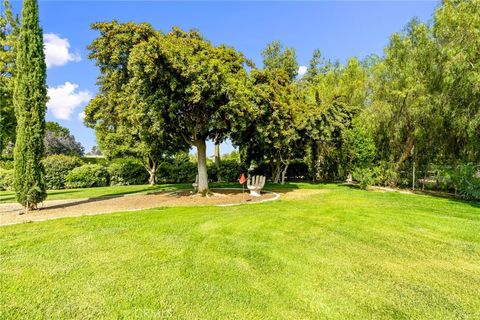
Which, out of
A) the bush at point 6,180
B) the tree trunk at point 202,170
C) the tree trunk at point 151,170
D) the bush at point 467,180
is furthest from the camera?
the tree trunk at point 151,170

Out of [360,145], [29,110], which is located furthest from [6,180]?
[360,145]

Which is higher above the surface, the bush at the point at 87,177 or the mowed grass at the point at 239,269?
the bush at the point at 87,177

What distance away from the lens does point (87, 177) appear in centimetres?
1861

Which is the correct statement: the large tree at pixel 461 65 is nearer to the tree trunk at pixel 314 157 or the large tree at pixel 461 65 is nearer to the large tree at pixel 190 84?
the tree trunk at pixel 314 157

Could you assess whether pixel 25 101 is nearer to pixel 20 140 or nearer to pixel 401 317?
pixel 20 140

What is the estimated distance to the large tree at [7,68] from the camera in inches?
645

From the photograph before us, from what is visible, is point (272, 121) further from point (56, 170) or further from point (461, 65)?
point (56, 170)

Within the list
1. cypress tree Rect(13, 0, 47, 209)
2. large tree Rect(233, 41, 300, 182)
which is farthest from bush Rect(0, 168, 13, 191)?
large tree Rect(233, 41, 300, 182)

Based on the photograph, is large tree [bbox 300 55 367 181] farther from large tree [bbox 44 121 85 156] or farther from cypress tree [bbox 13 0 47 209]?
large tree [bbox 44 121 85 156]

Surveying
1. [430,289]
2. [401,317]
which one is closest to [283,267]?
[401,317]

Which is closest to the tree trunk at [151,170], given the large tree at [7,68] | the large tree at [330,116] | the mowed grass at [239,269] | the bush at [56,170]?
the bush at [56,170]

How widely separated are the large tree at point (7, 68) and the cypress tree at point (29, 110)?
996cm

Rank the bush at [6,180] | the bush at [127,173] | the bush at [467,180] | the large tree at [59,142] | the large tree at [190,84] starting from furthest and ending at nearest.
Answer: the large tree at [59,142] < the bush at [127,173] < the bush at [6,180] < the bush at [467,180] < the large tree at [190,84]

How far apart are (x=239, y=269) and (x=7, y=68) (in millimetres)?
20730
